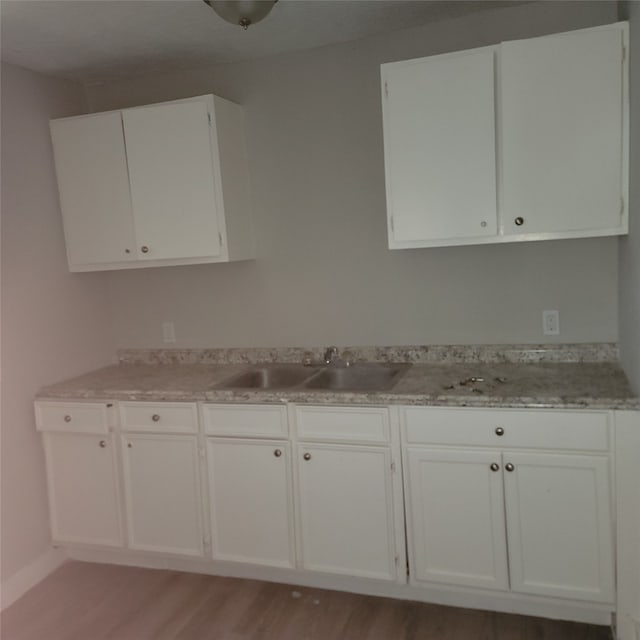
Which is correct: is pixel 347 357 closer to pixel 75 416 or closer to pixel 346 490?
pixel 346 490

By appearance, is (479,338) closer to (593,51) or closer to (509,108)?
(509,108)

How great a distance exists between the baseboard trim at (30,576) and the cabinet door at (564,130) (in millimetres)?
2679

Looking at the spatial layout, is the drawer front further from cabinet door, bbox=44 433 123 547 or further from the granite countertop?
cabinet door, bbox=44 433 123 547

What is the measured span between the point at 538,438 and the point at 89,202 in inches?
90.5

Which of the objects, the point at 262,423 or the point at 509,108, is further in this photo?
the point at 262,423

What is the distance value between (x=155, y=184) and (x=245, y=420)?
119 cm

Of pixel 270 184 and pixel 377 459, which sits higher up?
pixel 270 184

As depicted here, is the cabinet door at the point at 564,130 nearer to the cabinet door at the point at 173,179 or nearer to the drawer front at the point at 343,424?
the drawer front at the point at 343,424

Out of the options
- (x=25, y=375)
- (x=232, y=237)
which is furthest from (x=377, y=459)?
(x=25, y=375)

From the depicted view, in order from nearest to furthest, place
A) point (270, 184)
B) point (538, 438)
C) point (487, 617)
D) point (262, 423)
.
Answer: point (538, 438)
point (487, 617)
point (262, 423)
point (270, 184)

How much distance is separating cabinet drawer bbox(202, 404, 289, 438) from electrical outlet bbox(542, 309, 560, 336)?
1.21 meters

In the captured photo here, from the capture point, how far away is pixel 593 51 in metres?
2.19

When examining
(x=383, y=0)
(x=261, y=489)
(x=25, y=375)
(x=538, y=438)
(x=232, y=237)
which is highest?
(x=383, y=0)

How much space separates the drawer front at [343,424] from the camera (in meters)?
2.39
